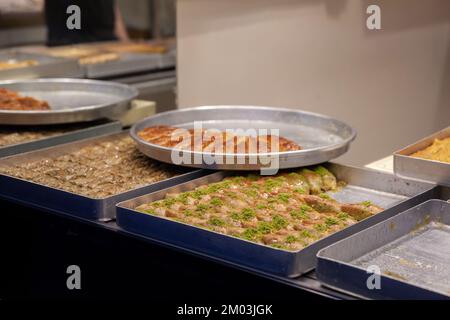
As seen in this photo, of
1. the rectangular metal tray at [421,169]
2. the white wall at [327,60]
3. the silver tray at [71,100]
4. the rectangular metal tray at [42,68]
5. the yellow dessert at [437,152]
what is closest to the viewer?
the rectangular metal tray at [421,169]

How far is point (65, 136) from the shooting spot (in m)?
3.27

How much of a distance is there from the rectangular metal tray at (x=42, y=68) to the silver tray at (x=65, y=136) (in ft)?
3.26

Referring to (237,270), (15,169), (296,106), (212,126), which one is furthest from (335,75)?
(237,270)

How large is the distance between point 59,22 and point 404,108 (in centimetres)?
260

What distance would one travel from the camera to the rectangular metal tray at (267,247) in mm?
2035

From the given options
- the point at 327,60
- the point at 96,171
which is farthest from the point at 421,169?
the point at 327,60

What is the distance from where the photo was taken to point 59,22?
18.7 feet

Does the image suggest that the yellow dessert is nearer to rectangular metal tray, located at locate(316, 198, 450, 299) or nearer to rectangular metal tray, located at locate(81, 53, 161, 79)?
rectangular metal tray, located at locate(316, 198, 450, 299)

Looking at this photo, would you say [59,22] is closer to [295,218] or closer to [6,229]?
[6,229]

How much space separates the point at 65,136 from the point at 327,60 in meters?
2.07

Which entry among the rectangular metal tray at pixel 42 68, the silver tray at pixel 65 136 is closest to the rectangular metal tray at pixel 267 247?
the silver tray at pixel 65 136

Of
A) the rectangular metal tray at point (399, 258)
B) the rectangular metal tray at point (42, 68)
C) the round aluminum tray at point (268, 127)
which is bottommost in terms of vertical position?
the rectangular metal tray at point (399, 258)

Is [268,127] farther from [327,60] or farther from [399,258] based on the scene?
[327,60]

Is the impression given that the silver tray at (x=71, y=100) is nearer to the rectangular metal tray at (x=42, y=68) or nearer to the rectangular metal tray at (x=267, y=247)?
the rectangular metal tray at (x=42, y=68)
